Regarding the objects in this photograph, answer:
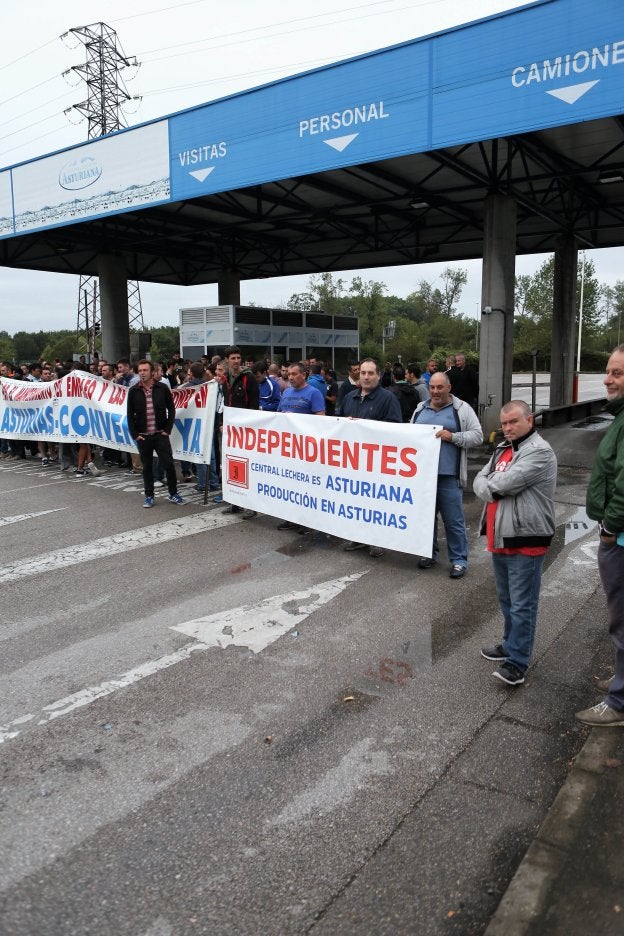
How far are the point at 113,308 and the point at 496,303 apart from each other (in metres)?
14.8

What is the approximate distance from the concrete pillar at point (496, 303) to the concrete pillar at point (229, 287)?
50.6 ft

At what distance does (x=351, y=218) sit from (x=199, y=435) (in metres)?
13.5

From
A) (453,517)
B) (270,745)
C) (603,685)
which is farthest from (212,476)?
(603,685)

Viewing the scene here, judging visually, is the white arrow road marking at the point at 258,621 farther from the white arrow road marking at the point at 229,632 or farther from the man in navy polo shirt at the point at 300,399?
the man in navy polo shirt at the point at 300,399

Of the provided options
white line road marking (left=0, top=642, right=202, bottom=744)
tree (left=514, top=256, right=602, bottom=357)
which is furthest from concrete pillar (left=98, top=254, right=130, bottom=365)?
tree (left=514, top=256, right=602, bottom=357)

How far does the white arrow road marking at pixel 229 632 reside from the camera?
4.15m

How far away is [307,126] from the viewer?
523 inches

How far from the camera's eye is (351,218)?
69.6ft

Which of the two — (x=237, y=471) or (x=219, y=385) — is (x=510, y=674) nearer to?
(x=237, y=471)

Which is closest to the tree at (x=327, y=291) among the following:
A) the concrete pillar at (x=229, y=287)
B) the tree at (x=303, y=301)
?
the tree at (x=303, y=301)

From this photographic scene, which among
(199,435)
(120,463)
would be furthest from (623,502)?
(120,463)

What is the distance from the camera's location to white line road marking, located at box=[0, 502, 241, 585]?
6.96 meters

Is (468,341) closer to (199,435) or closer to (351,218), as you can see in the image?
(351,218)

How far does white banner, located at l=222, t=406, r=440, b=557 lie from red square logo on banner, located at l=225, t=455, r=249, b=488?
0.01 metres
